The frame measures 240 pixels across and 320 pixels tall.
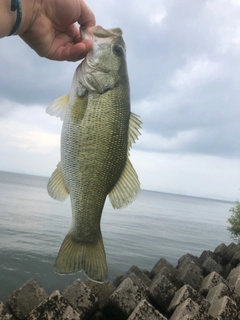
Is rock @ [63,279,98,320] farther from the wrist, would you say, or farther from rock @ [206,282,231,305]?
the wrist

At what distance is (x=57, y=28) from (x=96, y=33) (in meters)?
0.45

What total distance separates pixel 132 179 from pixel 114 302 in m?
3.70

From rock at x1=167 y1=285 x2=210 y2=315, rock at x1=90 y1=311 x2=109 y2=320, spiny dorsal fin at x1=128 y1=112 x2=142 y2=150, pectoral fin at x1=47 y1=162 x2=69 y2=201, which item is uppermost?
spiny dorsal fin at x1=128 y1=112 x2=142 y2=150

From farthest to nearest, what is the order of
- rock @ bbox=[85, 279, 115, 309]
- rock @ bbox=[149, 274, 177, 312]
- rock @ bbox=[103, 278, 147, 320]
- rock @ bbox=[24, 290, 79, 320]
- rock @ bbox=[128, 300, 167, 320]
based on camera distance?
rock @ bbox=[149, 274, 177, 312] → rock @ bbox=[85, 279, 115, 309] → rock @ bbox=[103, 278, 147, 320] → rock @ bbox=[128, 300, 167, 320] → rock @ bbox=[24, 290, 79, 320]

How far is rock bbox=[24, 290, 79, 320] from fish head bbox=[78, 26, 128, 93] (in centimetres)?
294

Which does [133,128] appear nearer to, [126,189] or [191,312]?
[126,189]

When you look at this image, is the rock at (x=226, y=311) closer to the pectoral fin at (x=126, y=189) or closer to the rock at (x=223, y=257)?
the pectoral fin at (x=126, y=189)

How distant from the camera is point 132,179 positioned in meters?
3.23

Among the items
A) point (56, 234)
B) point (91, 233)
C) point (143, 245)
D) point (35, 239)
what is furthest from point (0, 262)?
point (91, 233)

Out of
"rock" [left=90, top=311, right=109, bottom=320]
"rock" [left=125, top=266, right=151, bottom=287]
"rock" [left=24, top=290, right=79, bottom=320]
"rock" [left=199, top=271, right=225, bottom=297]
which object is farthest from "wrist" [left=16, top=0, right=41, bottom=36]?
"rock" [left=125, top=266, right=151, bottom=287]

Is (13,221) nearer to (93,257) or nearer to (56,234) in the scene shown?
(56,234)

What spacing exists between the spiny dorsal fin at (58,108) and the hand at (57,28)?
43cm

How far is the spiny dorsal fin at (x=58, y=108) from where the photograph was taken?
3160mm

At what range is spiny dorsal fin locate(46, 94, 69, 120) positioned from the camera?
3.16 meters
